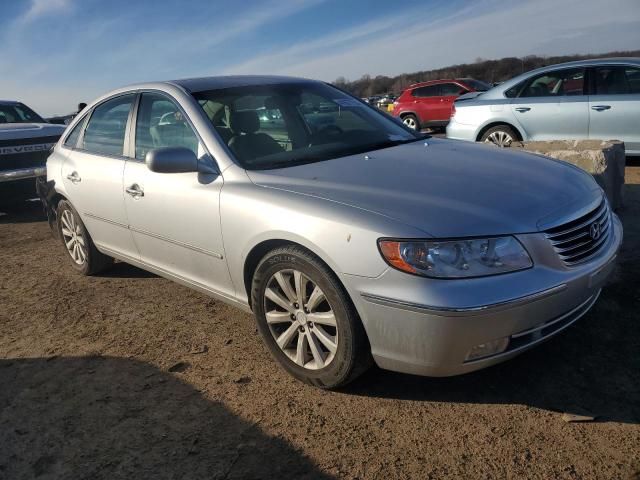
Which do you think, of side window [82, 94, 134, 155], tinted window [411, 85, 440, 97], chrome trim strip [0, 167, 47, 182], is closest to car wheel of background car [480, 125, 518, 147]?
side window [82, 94, 134, 155]

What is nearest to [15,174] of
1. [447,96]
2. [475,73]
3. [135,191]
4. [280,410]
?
[135,191]

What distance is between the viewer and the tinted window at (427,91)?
640 inches

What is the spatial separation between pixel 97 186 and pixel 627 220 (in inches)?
184

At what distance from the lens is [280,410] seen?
2.64 meters

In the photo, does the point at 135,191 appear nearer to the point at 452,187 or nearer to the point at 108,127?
the point at 108,127

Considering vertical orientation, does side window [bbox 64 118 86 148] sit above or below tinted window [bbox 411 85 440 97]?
above

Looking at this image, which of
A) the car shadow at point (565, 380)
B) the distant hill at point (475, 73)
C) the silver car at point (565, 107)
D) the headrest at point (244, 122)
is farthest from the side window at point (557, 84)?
the distant hill at point (475, 73)

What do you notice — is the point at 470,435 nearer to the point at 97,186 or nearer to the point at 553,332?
the point at 553,332

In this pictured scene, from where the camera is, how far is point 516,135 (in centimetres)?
767

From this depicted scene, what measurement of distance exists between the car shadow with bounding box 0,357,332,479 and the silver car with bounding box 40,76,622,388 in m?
0.51

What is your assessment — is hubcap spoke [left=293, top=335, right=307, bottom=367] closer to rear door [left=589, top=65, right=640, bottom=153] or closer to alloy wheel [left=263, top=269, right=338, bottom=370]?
alloy wheel [left=263, top=269, right=338, bottom=370]

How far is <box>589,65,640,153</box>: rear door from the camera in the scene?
23.1 feet

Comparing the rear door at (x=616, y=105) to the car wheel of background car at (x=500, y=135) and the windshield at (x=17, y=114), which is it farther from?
the windshield at (x=17, y=114)

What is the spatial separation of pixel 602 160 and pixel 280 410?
155 inches
